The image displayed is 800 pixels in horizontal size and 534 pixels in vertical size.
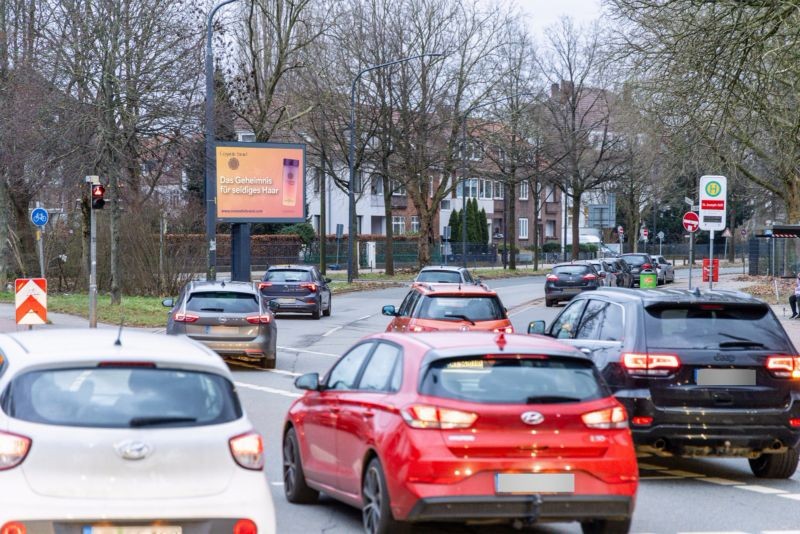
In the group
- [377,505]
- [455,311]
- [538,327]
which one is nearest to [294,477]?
[377,505]

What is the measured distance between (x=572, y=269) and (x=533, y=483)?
3626cm

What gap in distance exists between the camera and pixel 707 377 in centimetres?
1071

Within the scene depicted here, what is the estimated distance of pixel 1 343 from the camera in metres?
7.33

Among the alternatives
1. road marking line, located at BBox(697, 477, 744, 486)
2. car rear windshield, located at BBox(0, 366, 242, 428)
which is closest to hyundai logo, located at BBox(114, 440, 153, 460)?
car rear windshield, located at BBox(0, 366, 242, 428)

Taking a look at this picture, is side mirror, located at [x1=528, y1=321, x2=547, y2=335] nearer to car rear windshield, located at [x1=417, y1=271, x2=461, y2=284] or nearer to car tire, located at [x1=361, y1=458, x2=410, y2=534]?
car tire, located at [x1=361, y1=458, x2=410, y2=534]

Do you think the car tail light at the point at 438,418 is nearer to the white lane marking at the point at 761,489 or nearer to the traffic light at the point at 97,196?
the white lane marking at the point at 761,489

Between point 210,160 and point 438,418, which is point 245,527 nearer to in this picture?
point 438,418

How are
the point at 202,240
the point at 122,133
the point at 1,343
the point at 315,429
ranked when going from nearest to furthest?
the point at 1,343, the point at 315,429, the point at 122,133, the point at 202,240

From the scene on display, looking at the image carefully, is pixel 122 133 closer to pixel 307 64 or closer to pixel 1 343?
pixel 307 64

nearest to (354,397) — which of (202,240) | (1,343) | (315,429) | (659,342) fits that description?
(315,429)

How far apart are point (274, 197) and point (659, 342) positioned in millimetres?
36386

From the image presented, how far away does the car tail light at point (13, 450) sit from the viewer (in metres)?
6.14

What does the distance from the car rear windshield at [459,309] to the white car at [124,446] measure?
11252 millimetres

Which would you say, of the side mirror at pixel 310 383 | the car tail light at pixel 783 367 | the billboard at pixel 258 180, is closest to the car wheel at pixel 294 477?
the side mirror at pixel 310 383
